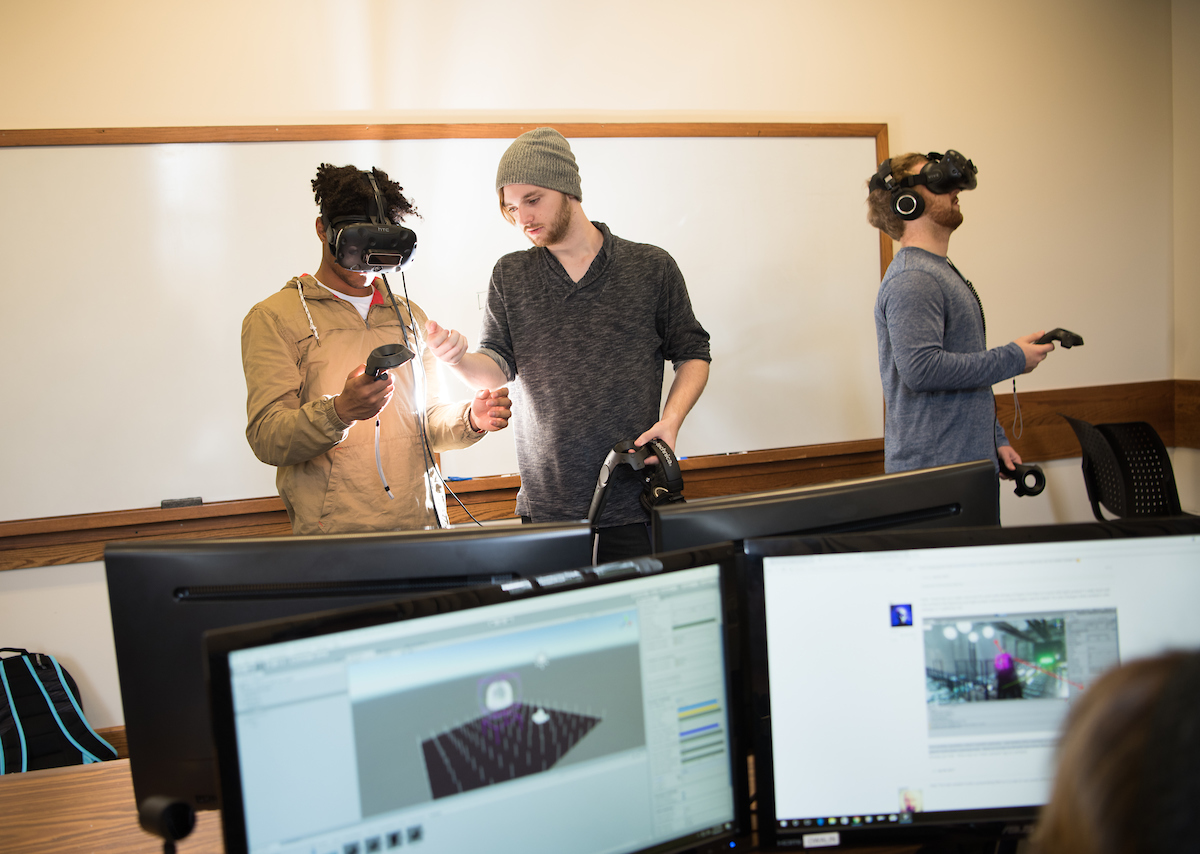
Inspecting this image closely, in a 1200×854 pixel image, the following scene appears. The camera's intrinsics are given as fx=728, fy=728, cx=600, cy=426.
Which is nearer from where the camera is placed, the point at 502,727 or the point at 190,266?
the point at 502,727

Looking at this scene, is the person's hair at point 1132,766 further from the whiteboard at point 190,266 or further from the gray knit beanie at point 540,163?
the whiteboard at point 190,266

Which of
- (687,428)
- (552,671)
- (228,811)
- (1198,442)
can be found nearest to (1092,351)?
(1198,442)

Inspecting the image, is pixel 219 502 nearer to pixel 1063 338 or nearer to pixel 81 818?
pixel 81 818

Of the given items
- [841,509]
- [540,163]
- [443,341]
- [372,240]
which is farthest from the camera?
[540,163]

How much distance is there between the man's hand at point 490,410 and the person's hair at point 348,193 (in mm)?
430

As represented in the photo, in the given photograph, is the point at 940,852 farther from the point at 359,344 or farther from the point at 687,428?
the point at 687,428

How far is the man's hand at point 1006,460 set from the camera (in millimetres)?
2068

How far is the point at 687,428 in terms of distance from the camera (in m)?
2.71

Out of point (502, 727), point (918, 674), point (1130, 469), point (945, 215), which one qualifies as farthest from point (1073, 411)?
point (502, 727)

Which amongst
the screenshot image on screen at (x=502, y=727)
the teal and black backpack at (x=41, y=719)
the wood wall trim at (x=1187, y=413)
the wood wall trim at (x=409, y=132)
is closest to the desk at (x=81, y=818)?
the screenshot image on screen at (x=502, y=727)

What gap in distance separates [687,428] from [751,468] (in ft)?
0.95

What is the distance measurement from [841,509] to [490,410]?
0.93 meters

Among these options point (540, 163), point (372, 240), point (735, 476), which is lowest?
point (735, 476)

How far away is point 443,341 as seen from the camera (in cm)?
156
